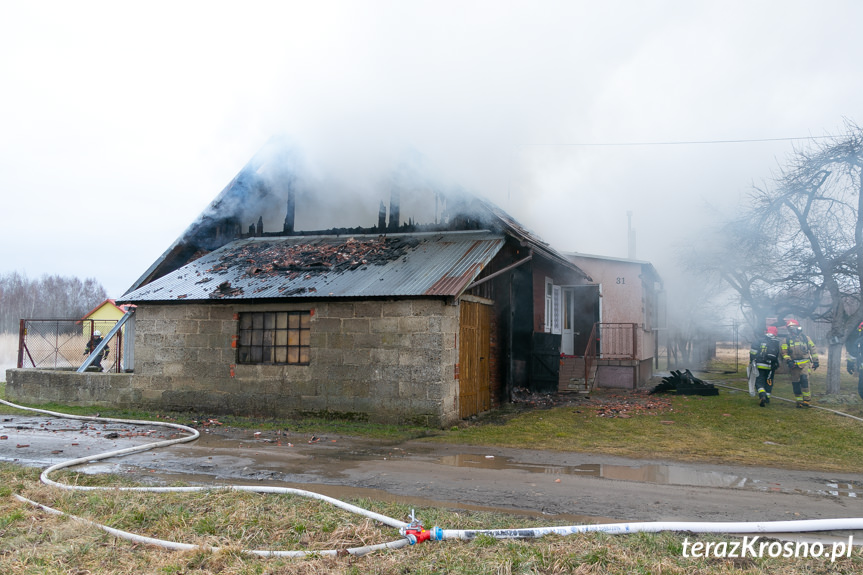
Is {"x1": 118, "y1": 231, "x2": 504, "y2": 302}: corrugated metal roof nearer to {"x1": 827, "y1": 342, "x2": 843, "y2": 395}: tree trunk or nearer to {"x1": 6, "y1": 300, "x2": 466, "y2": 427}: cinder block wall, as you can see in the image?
{"x1": 6, "y1": 300, "x2": 466, "y2": 427}: cinder block wall

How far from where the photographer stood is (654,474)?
7.30 meters

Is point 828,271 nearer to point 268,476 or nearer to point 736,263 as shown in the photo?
point 736,263

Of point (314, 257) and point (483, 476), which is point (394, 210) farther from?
point (483, 476)

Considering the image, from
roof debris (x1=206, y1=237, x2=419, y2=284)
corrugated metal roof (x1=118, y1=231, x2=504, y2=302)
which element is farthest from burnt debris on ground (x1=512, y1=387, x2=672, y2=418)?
roof debris (x1=206, y1=237, x2=419, y2=284)

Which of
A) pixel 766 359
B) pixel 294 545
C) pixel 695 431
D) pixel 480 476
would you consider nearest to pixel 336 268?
pixel 480 476

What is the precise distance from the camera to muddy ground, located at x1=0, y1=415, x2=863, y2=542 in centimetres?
575

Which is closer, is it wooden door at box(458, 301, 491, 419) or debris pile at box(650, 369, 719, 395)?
wooden door at box(458, 301, 491, 419)

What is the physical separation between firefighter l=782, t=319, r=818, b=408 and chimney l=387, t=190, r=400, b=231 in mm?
8852

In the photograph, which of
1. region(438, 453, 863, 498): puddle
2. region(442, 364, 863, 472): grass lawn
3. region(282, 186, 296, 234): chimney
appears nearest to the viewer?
region(438, 453, 863, 498): puddle

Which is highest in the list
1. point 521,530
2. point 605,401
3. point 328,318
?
point 328,318

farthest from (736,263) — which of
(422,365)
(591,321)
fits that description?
(422,365)

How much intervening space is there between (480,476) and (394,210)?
8.37 m

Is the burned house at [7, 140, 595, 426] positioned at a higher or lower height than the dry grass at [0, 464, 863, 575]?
higher

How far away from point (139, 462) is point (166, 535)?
11.9ft
